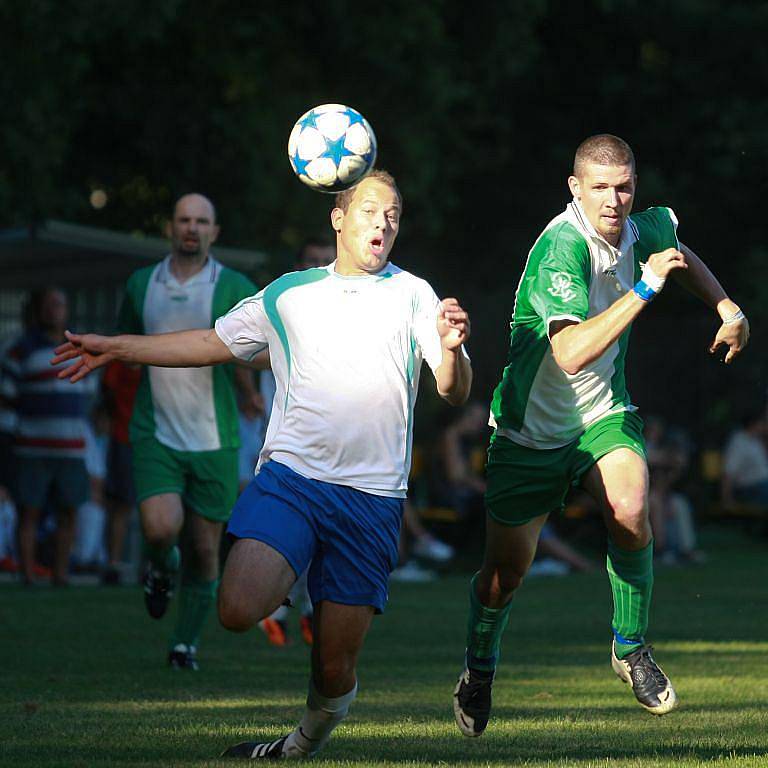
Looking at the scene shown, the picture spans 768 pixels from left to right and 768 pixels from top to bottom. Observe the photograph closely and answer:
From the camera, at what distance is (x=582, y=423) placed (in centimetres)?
741

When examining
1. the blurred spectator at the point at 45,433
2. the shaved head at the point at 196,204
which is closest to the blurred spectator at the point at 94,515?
the blurred spectator at the point at 45,433

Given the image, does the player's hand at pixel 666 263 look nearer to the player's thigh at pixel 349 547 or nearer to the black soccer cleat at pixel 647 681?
the player's thigh at pixel 349 547

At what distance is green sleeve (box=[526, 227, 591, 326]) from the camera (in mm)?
6887

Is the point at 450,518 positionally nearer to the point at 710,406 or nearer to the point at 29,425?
the point at 29,425

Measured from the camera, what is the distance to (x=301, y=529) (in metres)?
6.23

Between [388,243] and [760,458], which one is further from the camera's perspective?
[760,458]

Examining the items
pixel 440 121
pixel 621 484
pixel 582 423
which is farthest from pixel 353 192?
pixel 440 121

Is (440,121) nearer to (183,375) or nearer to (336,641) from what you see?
(183,375)

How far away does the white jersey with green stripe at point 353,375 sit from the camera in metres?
6.41

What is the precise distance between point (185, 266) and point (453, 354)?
4.43 meters

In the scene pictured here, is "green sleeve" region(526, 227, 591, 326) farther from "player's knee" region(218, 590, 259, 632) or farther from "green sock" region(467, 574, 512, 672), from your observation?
"player's knee" region(218, 590, 259, 632)

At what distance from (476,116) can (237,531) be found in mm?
24248

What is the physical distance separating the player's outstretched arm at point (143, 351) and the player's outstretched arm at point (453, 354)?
3.05ft

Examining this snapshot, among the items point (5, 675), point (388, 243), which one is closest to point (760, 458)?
point (5, 675)
